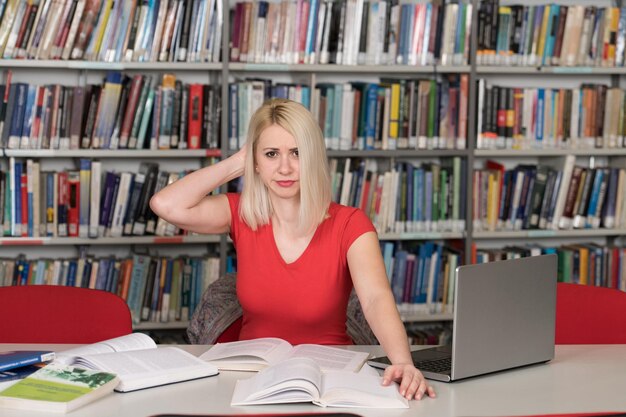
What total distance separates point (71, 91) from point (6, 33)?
32 cm

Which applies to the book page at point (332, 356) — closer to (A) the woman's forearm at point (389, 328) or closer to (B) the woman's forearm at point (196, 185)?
(A) the woman's forearm at point (389, 328)

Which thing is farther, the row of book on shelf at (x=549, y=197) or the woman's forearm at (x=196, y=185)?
the row of book on shelf at (x=549, y=197)

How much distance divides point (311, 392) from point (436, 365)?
1.22 ft

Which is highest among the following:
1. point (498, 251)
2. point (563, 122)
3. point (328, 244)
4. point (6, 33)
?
point (6, 33)

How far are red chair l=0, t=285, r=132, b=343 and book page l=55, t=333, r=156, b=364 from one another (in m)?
0.34

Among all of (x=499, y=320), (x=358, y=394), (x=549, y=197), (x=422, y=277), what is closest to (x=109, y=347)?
(x=358, y=394)

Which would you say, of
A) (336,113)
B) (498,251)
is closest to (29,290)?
(336,113)

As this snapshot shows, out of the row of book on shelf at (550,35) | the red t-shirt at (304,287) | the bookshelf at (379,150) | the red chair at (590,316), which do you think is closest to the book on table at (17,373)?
the red t-shirt at (304,287)

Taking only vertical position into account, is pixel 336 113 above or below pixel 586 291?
above

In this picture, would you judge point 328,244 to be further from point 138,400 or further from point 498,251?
point 498,251

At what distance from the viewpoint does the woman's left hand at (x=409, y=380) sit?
5.77 feet

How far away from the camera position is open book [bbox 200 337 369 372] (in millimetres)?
1918

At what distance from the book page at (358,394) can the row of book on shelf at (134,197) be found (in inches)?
80.9

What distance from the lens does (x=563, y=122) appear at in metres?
4.02
